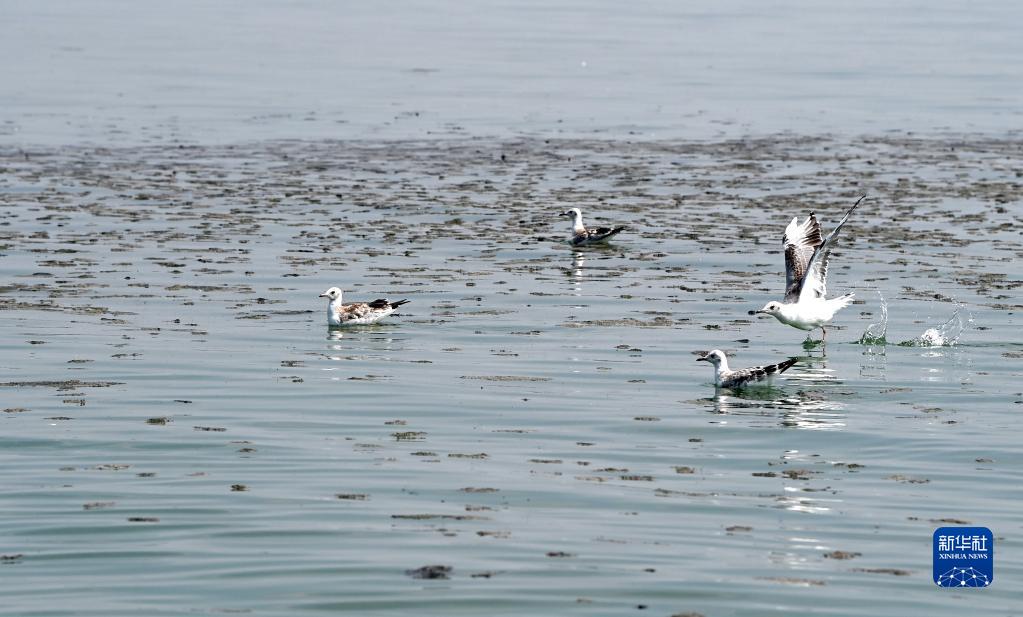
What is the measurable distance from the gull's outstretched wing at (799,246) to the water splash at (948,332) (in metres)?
2.02

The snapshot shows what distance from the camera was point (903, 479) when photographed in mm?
15852

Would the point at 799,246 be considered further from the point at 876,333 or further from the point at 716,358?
the point at 716,358

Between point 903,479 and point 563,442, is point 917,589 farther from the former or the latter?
point 563,442

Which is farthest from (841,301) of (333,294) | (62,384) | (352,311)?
(62,384)

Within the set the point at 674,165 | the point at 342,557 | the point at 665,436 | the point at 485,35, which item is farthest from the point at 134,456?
the point at 485,35

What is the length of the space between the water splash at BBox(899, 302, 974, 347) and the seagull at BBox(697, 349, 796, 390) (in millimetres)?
3323

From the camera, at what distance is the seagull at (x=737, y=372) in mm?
20188

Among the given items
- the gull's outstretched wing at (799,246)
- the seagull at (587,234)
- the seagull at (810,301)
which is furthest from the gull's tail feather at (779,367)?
the seagull at (587,234)

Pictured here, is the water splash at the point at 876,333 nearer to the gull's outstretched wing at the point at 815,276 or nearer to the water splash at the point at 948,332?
the water splash at the point at 948,332

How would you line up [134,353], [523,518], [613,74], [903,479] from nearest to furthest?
[523,518], [903,479], [134,353], [613,74]

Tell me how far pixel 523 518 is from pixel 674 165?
2925 cm

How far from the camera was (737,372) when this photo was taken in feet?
66.3

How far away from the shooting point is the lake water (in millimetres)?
12906

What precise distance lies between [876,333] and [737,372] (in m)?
4.46
